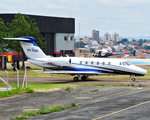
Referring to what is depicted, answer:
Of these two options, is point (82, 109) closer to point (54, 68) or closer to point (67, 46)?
point (54, 68)

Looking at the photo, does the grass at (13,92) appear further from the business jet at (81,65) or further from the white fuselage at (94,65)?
the white fuselage at (94,65)

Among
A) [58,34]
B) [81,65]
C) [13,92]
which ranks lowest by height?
[13,92]

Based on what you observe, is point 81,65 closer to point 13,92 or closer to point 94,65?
point 94,65

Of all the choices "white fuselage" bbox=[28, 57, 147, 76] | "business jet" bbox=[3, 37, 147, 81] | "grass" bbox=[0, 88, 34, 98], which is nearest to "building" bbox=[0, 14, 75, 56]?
"business jet" bbox=[3, 37, 147, 81]

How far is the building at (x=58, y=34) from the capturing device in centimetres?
8488

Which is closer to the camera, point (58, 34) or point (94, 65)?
point (94, 65)

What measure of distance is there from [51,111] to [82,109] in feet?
5.50

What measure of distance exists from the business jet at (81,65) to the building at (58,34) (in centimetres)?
4691

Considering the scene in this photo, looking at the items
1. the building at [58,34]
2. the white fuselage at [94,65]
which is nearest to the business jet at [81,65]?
the white fuselage at [94,65]

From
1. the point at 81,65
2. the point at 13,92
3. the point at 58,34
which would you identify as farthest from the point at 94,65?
the point at 58,34

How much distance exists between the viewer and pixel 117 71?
32.3 m

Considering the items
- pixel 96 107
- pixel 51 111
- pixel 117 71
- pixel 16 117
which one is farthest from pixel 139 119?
pixel 117 71

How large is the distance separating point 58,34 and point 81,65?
56655mm

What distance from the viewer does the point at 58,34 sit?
89.5 m
